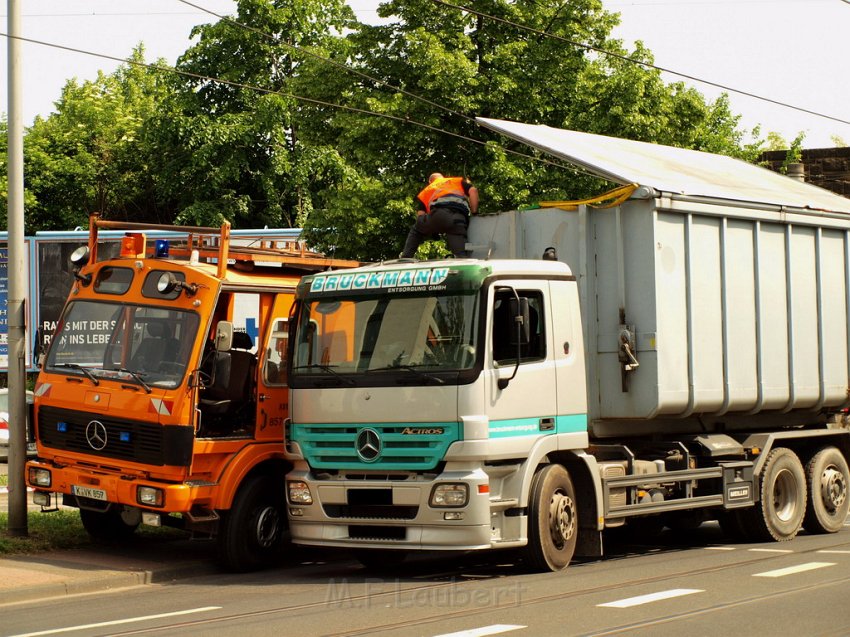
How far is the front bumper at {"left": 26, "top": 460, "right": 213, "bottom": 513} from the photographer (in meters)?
11.0

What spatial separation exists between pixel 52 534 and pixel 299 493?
10.4 ft

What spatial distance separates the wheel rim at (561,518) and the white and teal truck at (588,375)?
0.9 inches

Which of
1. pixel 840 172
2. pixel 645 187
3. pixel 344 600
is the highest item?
pixel 840 172

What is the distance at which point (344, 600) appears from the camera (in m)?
9.69

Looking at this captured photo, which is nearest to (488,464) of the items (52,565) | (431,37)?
(52,565)

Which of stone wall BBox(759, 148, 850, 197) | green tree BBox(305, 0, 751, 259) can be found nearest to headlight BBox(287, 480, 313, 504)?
green tree BBox(305, 0, 751, 259)

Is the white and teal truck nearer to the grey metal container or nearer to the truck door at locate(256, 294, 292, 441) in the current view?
the grey metal container

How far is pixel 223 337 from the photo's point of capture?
11.2 m

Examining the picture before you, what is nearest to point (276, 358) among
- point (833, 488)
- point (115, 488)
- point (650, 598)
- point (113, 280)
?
point (113, 280)

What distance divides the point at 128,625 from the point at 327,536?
8.76 feet

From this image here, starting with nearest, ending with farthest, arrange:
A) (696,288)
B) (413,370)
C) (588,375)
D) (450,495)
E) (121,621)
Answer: (121,621) < (450,495) < (413,370) < (588,375) < (696,288)

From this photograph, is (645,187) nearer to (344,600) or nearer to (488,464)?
(488,464)

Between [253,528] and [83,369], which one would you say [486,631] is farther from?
[83,369]

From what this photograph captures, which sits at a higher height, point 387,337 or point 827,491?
point 387,337
